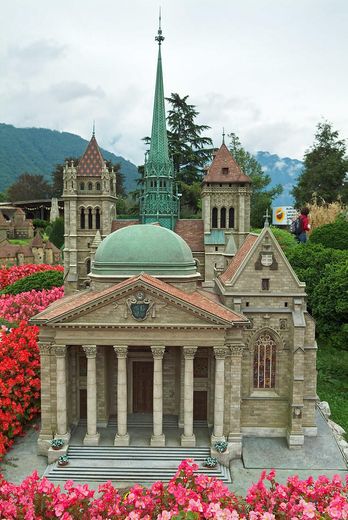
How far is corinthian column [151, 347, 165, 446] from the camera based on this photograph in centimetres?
2646

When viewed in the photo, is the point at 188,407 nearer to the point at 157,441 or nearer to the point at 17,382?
the point at 157,441

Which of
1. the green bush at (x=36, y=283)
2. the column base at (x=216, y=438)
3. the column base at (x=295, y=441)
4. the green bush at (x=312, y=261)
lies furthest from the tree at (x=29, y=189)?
the column base at (x=295, y=441)

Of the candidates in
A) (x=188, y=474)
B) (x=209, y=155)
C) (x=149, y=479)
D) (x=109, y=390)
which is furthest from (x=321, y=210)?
(x=188, y=474)

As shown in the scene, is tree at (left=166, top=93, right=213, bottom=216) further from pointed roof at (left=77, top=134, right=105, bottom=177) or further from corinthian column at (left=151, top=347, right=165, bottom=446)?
corinthian column at (left=151, top=347, right=165, bottom=446)

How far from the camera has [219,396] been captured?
88.0 ft

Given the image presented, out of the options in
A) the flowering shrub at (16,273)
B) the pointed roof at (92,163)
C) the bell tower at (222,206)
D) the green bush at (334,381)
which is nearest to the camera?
the green bush at (334,381)

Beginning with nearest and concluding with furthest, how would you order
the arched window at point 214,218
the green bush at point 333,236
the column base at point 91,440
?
the column base at point 91,440, the arched window at point 214,218, the green bush at point 333,236

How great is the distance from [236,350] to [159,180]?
2896cm

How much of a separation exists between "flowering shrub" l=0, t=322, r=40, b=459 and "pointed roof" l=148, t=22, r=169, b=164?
27873 mm

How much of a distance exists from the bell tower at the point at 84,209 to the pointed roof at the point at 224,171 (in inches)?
444

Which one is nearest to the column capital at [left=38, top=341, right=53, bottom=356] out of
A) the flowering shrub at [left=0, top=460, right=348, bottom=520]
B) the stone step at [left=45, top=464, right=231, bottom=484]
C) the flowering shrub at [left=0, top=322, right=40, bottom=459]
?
the flowering shrub at [left=0, top=322, right=40, bottom=459]

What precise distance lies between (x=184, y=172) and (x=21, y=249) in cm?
3269

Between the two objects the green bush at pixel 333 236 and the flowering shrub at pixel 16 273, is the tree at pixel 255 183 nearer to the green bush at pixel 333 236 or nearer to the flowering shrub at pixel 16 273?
the green bush at pixel 333 236

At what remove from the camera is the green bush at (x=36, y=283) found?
Result: 50312 mm
